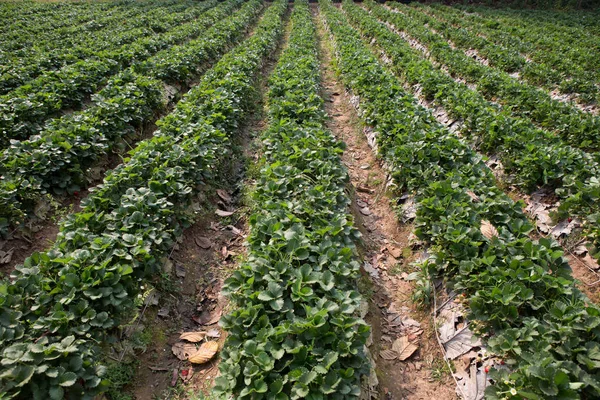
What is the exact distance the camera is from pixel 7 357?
2.68 m

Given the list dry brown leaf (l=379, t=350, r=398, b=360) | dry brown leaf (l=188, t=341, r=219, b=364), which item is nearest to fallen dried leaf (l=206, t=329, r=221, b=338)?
dry brown leaf (l=188, t=341, r=219, b=364)

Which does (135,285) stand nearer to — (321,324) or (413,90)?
(321,324)

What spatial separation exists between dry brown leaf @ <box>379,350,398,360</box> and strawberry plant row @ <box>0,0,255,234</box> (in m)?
5.30

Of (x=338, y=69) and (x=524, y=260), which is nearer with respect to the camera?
(x=524, y=260)

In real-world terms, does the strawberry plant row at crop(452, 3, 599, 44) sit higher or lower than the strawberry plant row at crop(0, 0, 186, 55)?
higher

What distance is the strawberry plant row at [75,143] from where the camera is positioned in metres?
5.15

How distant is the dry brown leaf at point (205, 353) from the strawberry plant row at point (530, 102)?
8.08 meters

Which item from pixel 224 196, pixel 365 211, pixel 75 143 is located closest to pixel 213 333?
pixel 224 196

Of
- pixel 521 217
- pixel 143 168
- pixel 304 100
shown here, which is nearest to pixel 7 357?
pixel 143 168

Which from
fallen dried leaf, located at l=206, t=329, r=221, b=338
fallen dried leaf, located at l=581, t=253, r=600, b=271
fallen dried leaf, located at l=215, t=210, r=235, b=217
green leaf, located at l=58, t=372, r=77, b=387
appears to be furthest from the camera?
fallen dried leaf, located at l=215, t=210, r=235, b=217

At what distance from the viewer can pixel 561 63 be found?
12656mm

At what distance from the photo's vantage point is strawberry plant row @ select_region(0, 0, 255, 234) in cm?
515

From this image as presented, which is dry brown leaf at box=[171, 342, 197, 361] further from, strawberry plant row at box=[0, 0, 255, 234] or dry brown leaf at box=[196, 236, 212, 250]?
strawberry plant row at box=[0, 0, 255, 234]

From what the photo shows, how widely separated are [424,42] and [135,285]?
57.4 feet
